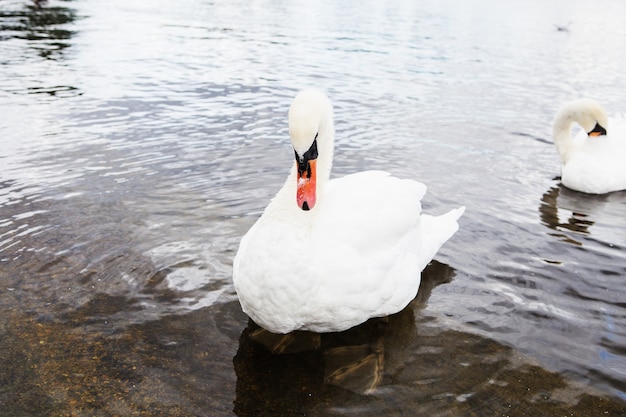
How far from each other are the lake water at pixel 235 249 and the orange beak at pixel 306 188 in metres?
1.11

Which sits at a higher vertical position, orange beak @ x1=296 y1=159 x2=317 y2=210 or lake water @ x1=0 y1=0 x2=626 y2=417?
orange beak @ x1=296 y1=159 x2=317 y2=210

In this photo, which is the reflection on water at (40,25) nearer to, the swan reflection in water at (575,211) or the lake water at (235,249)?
the lake water at (235,249)

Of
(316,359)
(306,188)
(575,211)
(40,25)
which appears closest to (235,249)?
(316,359)

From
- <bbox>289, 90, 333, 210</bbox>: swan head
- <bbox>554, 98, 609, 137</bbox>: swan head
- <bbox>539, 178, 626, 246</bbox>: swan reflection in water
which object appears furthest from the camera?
<bbox>554, 98, 609, 137</bbox>: swan head

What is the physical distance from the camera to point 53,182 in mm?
6957

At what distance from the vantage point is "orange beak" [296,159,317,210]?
383 cm

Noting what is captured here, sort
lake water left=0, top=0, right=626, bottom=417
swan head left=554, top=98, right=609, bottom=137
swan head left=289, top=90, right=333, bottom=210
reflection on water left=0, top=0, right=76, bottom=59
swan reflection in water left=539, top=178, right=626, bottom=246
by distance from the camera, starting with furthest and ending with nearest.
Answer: reflection on water left=0, top=0, right=76, bottom=59
swan head left=554, top=98, right=609, bottom=137
swan reflection in water left=539, top=178, right=626, bottom=246
lake water left=0, top=0, right=626, bottom=417
swan head left=289, top=90, right=333, bottom=210

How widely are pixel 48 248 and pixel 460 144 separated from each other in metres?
6.71

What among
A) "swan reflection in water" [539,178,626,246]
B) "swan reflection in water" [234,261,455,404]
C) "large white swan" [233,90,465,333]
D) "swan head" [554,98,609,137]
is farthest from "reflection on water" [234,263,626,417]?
"swan head" [554,98,609,137]

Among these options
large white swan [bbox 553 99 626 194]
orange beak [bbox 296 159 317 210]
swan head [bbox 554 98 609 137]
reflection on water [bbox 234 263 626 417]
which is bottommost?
reflection on water [bbox 234 263 626 417]

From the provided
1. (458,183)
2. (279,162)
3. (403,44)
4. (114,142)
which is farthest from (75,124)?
(403,44)

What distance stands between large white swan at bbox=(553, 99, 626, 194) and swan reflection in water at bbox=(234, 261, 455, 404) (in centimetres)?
425

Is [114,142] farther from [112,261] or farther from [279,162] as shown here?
[112,261]

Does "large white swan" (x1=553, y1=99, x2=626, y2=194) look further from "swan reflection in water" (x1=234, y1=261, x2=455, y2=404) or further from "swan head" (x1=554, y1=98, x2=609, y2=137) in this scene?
"swan reflection in water" (x1=234, y1=261, x2=455, y2=404)
